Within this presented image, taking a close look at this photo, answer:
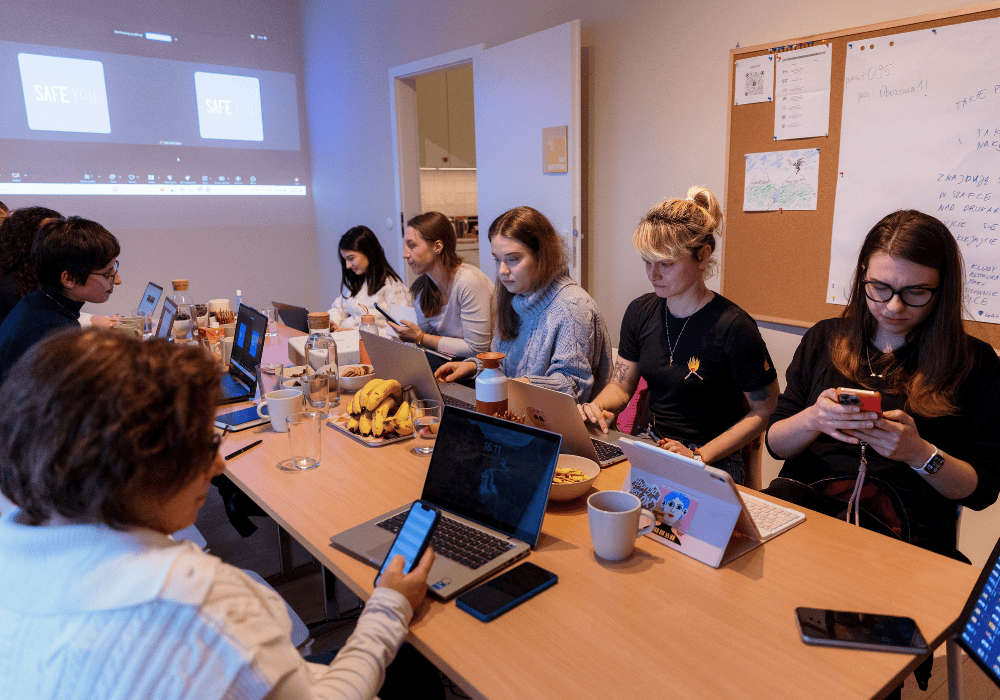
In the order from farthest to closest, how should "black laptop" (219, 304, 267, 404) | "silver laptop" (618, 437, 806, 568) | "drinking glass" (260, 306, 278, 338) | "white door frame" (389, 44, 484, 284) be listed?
"white door frame" (389, 44, 484, 284) → "drinking glass" (260, 306, 278, 338) → "black laptop" (219, 304, 267, 404) → "silver laptop" (618, 437, 806, 568)

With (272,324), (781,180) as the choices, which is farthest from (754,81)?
(272,324)

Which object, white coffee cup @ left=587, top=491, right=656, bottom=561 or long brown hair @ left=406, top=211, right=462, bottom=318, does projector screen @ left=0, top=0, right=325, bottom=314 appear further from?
white coffee cup @ left=587, top=491, right=656, bottom=561

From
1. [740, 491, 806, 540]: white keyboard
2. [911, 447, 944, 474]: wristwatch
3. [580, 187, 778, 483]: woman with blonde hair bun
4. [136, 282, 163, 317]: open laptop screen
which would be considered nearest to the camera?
[740, 491, 806, 540]: white keyboard

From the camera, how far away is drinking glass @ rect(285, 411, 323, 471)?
63.4 inches

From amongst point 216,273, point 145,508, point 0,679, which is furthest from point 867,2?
point 216,273

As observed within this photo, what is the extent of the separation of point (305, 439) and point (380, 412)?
242 millimetres

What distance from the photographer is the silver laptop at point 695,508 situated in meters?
1.11

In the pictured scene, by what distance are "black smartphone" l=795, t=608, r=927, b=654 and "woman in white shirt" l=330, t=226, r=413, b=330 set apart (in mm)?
2908

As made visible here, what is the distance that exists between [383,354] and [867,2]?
85.9 inches

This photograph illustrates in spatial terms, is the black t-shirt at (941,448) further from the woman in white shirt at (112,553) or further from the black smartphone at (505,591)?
the woman in white shirt at (112,553)

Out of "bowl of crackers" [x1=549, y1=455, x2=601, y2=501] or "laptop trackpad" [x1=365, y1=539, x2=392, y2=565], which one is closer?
"laptop trackpad" [x1=365, y1=539, x2=392, y2=565]

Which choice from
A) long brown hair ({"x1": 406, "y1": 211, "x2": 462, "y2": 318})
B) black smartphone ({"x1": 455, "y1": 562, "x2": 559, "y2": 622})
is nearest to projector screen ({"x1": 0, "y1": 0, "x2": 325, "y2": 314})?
long brown hair ({"x1": 406, "y1": 211, "x2": 462, "y2": 318})

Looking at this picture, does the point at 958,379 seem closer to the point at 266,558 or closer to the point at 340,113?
the point at 266,558

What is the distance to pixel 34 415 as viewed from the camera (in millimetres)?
678
